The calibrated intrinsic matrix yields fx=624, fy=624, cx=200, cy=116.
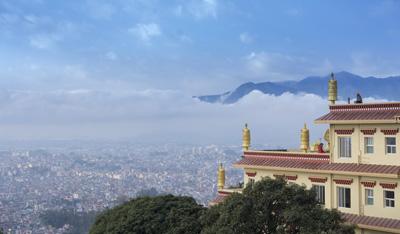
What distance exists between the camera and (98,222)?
34500 mm

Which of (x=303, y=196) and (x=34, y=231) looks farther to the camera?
(x=34, y=231)

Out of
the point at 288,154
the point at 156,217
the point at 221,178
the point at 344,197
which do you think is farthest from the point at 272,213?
the point at 221,178

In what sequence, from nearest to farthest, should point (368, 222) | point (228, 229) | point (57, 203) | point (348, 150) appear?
point (228, 229) < point (368, 222) < point (348, 150) < point (57, 203)

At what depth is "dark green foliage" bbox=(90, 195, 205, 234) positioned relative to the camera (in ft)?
95.6

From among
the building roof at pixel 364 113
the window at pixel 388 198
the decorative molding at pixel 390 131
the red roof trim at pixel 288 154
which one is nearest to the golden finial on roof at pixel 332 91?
the building roof at pixel 364 113

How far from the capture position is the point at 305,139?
27.7 meters

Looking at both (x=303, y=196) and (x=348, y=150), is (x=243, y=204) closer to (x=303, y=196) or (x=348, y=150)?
(x=303, y=196)

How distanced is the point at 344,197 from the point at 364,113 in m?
3.61

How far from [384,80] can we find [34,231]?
283 ft

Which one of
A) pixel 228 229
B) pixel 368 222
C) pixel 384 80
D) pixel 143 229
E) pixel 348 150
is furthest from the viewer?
pixel 384 80

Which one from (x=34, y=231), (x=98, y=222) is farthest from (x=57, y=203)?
(x=98, y=222)

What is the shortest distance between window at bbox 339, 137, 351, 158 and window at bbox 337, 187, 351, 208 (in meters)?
1.37

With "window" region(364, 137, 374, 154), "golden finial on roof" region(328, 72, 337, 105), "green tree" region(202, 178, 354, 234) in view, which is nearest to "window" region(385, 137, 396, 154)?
"window" region(364, 137, 374, 154)

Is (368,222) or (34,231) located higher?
(368,222)
